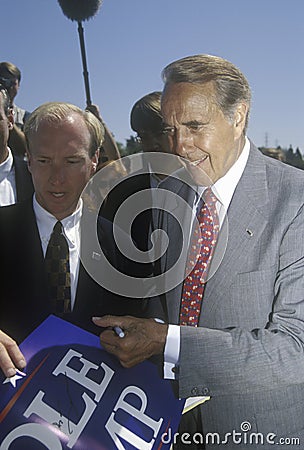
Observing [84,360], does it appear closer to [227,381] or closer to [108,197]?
[227,381]

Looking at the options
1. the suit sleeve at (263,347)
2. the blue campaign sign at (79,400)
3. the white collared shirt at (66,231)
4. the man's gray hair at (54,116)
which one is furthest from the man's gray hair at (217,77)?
the blue campaign sign at (79,400)

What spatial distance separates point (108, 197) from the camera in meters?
1.52

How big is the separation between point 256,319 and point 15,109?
2.79 feet

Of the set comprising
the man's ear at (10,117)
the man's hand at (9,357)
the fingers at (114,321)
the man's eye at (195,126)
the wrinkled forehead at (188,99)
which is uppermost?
the wrinkled forehead at (188,99)

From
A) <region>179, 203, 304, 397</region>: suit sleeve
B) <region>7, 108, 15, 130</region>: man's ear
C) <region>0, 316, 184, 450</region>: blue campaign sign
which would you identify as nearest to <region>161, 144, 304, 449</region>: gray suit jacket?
<region>179, 203, 304, 397</region>: suit sleeve

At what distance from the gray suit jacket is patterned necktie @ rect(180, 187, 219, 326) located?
0.02 m

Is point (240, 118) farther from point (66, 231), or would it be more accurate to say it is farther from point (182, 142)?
point (66, 231)

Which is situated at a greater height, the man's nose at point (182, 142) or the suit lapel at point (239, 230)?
the man's nose at point (182, 142)

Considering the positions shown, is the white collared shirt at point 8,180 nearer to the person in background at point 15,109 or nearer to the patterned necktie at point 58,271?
the person in background at point 15,109

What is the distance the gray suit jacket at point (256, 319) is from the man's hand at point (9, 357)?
0.36 meters

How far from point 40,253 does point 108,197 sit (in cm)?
26

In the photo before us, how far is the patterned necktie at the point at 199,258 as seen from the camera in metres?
1.28

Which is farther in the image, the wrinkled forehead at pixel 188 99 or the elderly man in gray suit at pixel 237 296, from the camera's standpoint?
the wrinkled forehead at pixel 188 99

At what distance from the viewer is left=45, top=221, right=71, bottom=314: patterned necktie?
137cm
